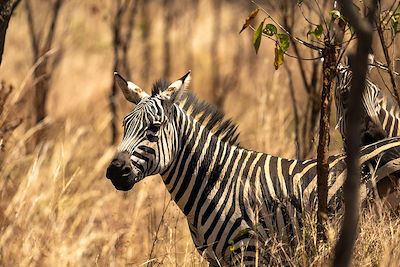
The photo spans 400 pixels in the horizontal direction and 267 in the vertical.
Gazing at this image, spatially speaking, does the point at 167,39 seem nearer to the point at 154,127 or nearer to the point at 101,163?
the point at 101,163

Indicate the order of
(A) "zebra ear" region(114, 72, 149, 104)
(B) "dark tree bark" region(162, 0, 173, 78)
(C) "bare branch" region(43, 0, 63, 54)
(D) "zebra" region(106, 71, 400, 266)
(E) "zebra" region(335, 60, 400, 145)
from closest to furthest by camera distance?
(D) "zebra" region(106, 71, 400, 266)
(A) "zebra ear" region(114, 72, 149, 104)
(E) "zebra" region(335, 60, 400, 145)
(C) "bare branch" region(43, 0, 63, 54)
(B) "dark tree bark" region(162, 0, 173, 78)

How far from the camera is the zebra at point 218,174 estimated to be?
15.7ft

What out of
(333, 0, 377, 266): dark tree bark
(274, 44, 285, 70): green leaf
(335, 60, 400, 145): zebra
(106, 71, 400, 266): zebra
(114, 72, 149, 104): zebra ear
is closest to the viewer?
(333, 0, 377, 266): dark tree bark

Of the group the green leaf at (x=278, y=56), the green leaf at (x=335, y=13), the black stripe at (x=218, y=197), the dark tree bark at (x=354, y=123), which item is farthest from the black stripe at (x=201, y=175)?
the dark tree bark at (x=354, y=123)

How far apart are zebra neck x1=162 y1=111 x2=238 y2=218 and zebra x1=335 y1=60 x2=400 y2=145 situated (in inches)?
38.9

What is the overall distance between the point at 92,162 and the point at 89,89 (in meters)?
4.90

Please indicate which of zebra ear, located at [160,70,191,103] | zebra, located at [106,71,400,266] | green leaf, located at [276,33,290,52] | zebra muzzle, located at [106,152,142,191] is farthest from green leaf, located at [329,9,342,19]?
zebra muzzle, located at [106,152,142,191]

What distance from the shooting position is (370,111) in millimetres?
5559

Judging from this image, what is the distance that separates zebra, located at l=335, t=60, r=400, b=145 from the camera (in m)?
5.56

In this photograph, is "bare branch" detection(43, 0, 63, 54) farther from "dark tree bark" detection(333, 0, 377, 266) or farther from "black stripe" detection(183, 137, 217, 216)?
"dark tree bark" detection(333, 0, 377, 266)

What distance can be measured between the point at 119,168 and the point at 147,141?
11.1 inches

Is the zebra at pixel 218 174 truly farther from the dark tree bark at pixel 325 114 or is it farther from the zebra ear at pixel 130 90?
the dark tree bark at pixel 325 114

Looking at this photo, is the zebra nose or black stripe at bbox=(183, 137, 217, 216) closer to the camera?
the zebra nose

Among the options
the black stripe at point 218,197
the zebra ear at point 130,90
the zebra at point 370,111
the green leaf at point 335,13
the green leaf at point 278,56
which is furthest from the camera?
the zebra at point 370,111
